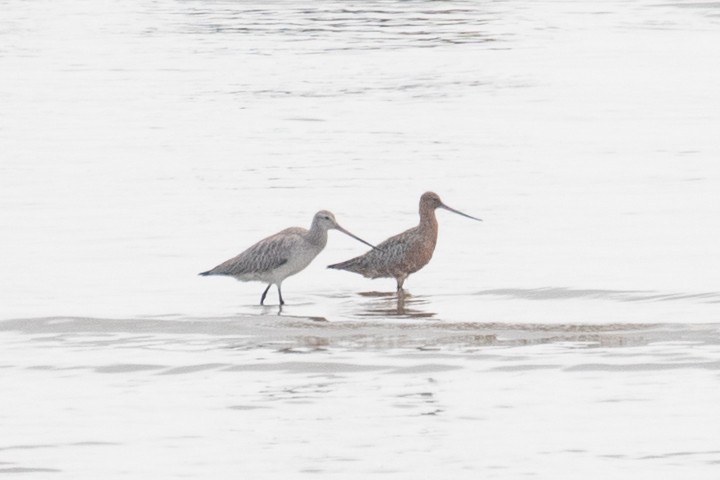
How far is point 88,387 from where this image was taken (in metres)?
10.8

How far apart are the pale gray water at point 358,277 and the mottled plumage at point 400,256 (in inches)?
10.3

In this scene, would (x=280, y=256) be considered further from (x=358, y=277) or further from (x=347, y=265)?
(x=358, y=277)

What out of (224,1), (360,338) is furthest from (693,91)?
(224,1)

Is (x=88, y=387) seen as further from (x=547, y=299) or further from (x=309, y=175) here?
(x=309, y=175)

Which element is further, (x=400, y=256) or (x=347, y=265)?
(x=347, y=265)

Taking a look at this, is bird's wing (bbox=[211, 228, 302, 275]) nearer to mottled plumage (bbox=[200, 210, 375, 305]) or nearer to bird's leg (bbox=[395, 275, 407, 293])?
mottled plumage (bbox=[200, 210, 375, 305])

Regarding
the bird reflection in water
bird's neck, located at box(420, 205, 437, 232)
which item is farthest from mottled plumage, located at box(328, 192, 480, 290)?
the bird reflection in water

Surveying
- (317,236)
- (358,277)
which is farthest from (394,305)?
(358,277)

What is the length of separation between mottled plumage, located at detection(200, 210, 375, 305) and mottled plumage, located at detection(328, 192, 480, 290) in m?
0.84

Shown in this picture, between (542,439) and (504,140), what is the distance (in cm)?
1457

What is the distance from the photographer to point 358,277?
1580 centimetres

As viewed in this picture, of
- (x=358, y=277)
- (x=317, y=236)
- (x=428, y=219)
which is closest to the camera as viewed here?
(x=317, y=236)

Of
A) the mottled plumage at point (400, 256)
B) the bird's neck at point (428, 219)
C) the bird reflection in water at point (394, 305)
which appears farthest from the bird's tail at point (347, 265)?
the bird's neck at point (428, 219)

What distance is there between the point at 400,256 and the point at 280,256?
4.50 ft
